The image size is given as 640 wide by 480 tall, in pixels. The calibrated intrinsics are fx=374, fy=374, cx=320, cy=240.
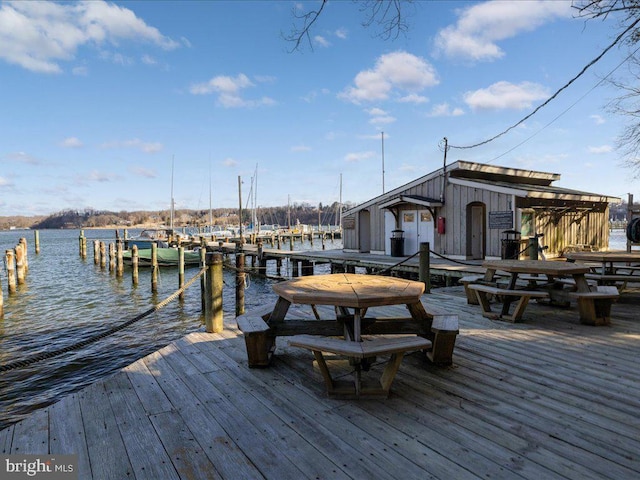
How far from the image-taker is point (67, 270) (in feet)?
80.1

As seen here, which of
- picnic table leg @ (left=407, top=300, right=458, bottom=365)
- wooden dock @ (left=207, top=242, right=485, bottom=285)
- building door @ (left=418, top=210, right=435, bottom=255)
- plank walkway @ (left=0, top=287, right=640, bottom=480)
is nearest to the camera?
plank walkway @ (left=0, top=287, right=640, bottom=480)

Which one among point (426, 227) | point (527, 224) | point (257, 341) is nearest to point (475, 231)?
point (527, 224)

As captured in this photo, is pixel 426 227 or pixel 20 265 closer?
pixel 426 227

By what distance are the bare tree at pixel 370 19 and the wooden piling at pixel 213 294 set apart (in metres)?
2.74

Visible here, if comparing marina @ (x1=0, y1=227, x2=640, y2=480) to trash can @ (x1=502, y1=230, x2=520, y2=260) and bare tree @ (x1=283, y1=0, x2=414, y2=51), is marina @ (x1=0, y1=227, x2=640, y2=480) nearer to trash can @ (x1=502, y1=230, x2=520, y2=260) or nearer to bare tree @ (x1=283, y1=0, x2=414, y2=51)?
bare tree @ (x1=283, y1=0, x2=414, y2=51)

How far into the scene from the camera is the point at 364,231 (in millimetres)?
18859

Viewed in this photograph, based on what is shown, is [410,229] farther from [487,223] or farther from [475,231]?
[487,223]

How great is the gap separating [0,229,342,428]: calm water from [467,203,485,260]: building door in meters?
8.08

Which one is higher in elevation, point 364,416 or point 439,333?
point 439,333

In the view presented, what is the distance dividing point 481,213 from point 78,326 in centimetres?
1383

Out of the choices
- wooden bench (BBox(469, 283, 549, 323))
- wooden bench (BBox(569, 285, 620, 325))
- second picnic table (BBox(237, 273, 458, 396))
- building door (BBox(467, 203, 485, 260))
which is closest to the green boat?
building door (BBox(467, 203, 485, 260))

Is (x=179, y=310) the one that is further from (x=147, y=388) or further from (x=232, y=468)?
(x=232, y=468)

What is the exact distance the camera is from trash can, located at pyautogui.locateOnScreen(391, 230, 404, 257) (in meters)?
16.0

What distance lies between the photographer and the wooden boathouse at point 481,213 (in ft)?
42.4
